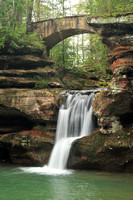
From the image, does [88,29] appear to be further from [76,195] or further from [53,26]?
[76,195]

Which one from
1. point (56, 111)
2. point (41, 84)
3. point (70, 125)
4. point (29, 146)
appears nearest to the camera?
point (29, 146)

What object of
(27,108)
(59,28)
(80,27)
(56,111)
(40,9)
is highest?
(40,9)

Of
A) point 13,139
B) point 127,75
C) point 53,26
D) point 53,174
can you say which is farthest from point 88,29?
point 53,174

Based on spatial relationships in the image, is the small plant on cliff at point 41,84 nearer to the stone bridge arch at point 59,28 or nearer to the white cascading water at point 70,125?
the white cascading water at point 70,125

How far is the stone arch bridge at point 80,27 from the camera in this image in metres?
12.5

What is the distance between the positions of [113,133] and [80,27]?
8.93m

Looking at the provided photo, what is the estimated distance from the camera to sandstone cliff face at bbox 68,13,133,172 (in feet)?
33.9

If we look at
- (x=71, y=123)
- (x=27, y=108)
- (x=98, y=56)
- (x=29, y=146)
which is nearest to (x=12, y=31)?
(x=27, y=108)

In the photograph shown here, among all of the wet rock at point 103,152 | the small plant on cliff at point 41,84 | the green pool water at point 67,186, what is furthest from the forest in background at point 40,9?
the green pool water at point 67,186

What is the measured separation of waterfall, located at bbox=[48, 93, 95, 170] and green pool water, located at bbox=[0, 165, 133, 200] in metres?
1.79

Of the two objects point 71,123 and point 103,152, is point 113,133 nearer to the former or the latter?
point 103,152

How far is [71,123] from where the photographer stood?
12.6m

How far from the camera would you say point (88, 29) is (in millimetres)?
15977

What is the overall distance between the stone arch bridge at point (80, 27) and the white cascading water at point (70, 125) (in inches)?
157
